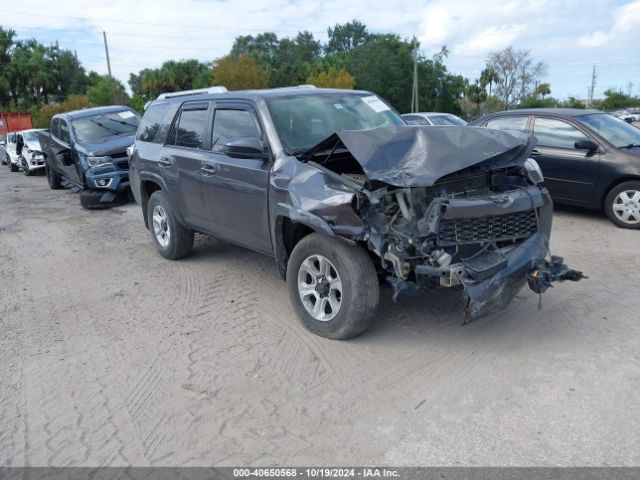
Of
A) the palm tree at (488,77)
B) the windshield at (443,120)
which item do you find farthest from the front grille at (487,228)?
the palm tree at (488,77)

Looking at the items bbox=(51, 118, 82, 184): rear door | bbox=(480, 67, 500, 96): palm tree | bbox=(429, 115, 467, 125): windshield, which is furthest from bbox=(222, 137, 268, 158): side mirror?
bbox=(480, 67, 500, 96): palm tree

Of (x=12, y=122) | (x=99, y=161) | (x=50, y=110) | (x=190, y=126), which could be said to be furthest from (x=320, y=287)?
(x=50, y=110)

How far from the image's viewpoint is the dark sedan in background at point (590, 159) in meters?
7.34

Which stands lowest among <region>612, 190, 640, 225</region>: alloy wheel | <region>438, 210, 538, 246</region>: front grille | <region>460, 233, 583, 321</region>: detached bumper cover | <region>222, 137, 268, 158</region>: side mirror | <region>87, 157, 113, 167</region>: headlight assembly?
<region>612, 190, 640, 225</region>: alloy wheel

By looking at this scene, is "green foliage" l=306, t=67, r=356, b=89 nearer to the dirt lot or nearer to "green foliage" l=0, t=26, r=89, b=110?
"green foliage" l=0, t=26, r=89, b=110

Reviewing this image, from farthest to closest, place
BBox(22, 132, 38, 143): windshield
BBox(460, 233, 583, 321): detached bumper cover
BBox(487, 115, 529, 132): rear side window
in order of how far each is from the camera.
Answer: BBox(22, 132, 38, 143): windshield
BBox(487, 115, 529, 132): rear side window
BBox(460, 233, 583, 321): detached bumper cover

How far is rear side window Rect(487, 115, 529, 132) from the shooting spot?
27.9 ft

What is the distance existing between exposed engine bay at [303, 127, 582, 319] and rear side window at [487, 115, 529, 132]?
14.7ft

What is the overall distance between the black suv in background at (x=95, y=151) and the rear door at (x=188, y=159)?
5145mm

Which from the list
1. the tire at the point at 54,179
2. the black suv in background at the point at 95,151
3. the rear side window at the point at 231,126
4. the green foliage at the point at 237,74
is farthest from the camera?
the green foliage at the point at 237,74

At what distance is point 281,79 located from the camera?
52.0 metres

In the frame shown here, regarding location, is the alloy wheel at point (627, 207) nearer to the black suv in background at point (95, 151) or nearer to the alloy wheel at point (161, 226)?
the alloy wheel at point (161, 226)

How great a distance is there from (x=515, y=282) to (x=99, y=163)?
927 centimetres

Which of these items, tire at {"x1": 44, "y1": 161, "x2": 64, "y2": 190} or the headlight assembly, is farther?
tire at {"x1": 44, "y1": 161, "x2": 64, "y2": 190}
